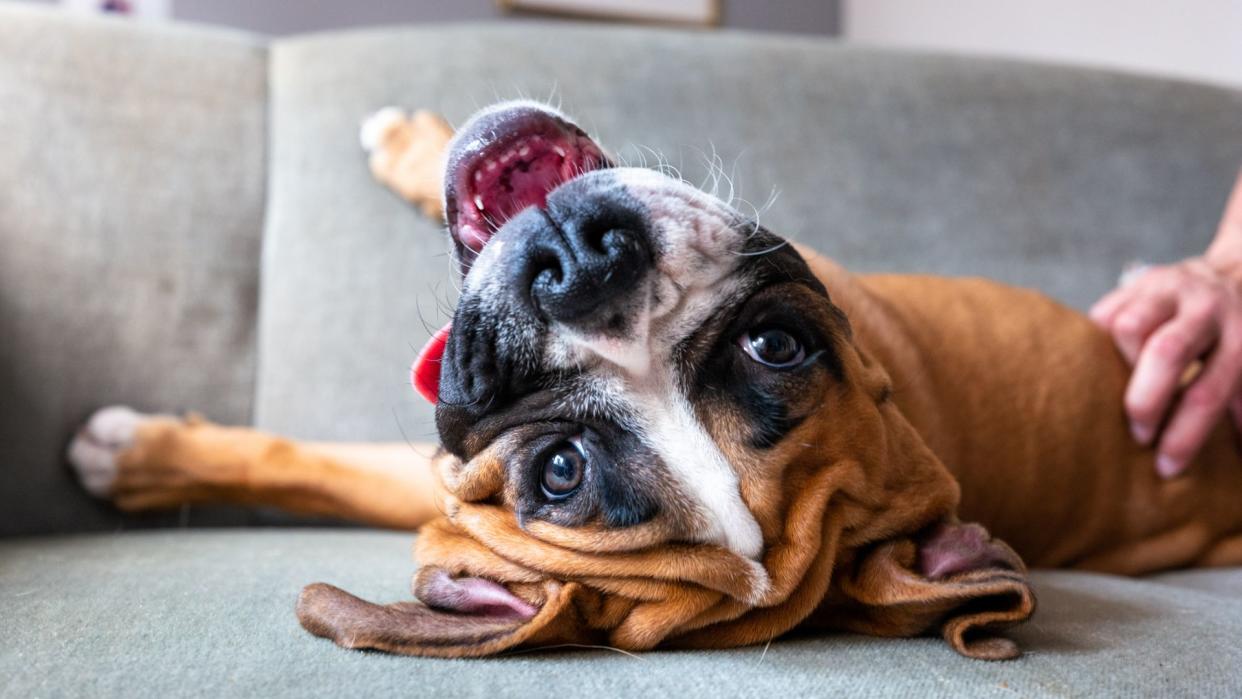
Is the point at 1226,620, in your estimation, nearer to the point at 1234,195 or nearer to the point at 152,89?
the point at 1234,195

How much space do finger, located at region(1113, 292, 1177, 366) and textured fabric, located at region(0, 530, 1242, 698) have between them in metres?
0.82

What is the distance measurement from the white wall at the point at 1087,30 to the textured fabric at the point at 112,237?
2457mm

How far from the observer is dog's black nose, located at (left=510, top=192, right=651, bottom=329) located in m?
1.36

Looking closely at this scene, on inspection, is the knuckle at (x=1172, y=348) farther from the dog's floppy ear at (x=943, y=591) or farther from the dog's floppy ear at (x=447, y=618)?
the dog's floppy ear at (x=447, y=618)

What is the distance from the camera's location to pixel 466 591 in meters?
1.48

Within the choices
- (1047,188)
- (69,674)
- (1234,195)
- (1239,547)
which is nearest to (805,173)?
(1047,188)

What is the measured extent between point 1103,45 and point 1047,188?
6.19ft

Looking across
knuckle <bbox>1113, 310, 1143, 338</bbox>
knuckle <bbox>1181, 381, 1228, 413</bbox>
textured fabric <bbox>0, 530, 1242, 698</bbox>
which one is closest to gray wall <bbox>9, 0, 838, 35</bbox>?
textured fabric <bbox>0, 530, 1242, 698</bbox>

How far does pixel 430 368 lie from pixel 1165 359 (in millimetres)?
1672

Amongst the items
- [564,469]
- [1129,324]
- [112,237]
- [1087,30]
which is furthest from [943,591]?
[1087,30]

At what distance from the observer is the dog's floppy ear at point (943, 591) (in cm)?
142

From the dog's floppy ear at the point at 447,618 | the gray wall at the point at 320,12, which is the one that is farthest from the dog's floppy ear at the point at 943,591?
the gray wall at the point at 320,12

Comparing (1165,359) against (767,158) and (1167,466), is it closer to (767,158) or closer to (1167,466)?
(1167,466)

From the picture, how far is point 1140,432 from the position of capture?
239cm
